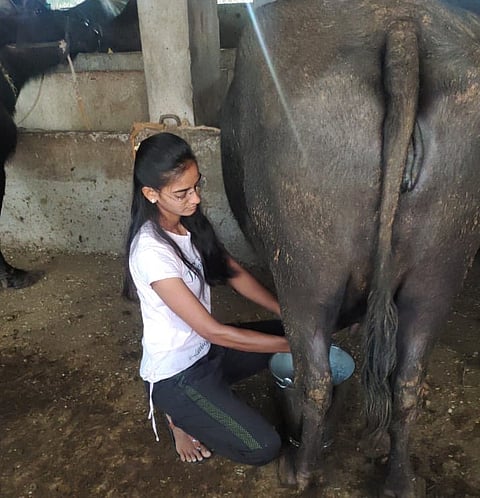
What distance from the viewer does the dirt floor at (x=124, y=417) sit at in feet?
7.02

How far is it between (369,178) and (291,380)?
1095 mm

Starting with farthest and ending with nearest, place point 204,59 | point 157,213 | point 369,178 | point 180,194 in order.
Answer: point 204,59
point 157,213
point 180,194
point 369,178

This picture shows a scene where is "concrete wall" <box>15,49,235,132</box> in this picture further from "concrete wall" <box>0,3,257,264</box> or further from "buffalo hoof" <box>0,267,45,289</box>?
"buffalo hoof" <box>0,267,45,289</box>

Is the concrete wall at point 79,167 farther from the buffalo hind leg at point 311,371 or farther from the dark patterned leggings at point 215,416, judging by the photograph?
the buffalo hind leg at point 311,371

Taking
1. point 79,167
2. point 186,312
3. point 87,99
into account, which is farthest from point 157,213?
point 87,99

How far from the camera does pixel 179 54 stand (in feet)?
11.1

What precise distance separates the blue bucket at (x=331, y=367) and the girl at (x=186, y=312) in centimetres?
21

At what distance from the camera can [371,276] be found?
5.59 ft

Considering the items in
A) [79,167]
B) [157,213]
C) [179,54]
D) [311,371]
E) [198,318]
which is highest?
[179,54]

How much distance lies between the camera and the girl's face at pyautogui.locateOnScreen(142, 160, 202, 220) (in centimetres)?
193

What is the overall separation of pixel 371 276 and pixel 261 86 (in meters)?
0.68

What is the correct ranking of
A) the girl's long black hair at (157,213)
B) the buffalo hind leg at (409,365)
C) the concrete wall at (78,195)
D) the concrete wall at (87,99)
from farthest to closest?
the concrete wall at (87,99)
the concrete wall at (78,195)
the girl's long black hair at (157,213)
the buffalo hind leg at (409,365)

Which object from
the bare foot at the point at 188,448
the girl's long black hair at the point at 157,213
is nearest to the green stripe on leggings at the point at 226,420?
the bare foot at the point at 188,448

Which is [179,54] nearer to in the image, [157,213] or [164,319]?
[157,213]
